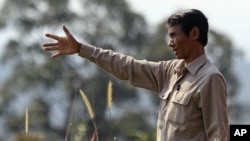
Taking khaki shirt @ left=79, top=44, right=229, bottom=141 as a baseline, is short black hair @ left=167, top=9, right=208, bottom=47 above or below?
above

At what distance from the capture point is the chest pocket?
4113 millimetres

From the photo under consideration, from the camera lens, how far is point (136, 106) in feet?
110

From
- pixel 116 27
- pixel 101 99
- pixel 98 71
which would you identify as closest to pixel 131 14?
pixel 116 27

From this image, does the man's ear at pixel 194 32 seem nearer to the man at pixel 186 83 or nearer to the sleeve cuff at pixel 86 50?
the man at pixel 186 83

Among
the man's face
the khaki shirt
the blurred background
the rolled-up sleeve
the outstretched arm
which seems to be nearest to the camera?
the khaki shirt

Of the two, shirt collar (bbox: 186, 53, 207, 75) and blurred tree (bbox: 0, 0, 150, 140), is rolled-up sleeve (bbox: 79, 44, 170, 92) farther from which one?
blurred tree (bbox: 0, 0, 150, 140)

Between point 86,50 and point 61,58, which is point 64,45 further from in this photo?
→ point 61,58

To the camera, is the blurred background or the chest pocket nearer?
the chest pocket

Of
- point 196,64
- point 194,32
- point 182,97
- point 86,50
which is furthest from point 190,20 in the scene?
point 86,50

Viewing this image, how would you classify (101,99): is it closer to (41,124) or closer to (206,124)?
(41,124)

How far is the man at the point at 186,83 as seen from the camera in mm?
4109

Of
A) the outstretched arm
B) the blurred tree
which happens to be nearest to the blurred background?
the blurred tree

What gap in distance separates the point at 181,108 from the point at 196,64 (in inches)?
8.0

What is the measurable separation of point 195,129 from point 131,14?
1208 inches
